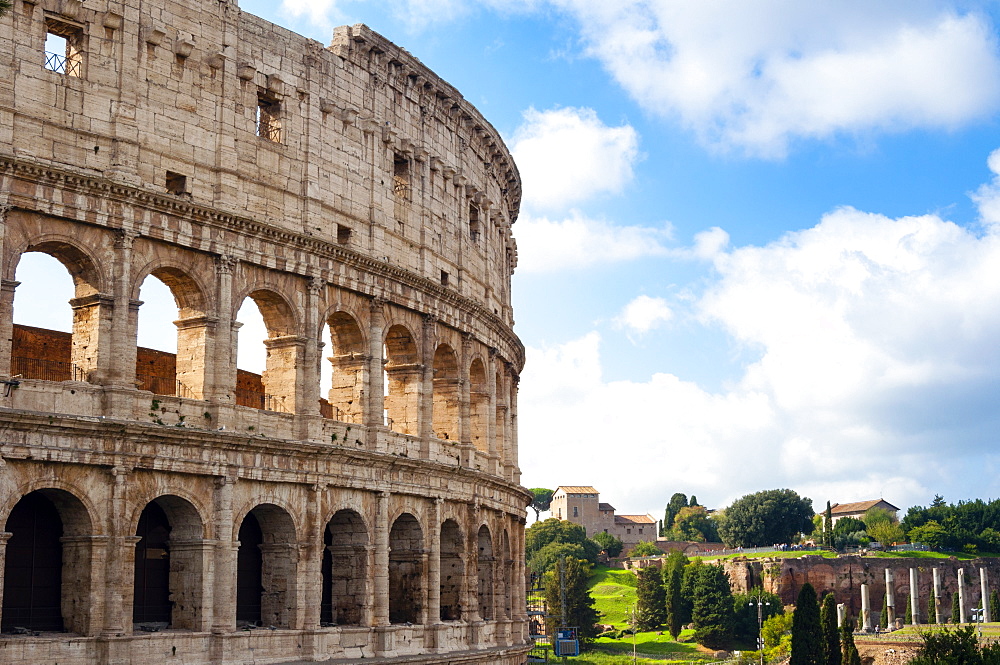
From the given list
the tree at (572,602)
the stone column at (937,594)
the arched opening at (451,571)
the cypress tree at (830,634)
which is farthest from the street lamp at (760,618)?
the arched opening at (451,571)

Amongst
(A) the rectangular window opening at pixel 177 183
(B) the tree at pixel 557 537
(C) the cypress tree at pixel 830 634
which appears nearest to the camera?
(A) the rectangular window opening at pixel 177 183

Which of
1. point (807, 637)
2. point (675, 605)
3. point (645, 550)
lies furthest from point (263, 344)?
point (645, 550)

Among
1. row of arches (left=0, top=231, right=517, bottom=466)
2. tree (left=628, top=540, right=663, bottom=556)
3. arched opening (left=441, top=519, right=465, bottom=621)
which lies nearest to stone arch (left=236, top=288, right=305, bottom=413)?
row of arches (left=0, top=231, right=517, bottom=466)

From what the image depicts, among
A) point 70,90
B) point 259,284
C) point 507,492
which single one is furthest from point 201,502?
point 507,492

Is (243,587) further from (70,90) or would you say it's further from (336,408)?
(70,90)

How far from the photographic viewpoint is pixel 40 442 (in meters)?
22.2

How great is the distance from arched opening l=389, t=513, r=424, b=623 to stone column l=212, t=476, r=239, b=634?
651 cm

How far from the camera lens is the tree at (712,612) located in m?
87.2

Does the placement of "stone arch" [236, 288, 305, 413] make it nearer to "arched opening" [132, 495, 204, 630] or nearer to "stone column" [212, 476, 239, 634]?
"stone column" [212, 476, 239, 634]

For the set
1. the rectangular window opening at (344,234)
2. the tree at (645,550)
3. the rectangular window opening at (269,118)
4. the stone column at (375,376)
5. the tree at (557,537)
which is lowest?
the tree at (645,550)

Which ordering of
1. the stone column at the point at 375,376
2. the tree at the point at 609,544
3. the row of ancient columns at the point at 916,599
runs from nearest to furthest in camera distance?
1. the stone column at the point at 375,376
2. the row of ancient columns at the point at 916,599
3. the tree at the point at 609,544

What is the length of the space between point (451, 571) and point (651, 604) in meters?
65.3

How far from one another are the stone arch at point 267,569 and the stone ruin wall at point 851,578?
7795 centimetres

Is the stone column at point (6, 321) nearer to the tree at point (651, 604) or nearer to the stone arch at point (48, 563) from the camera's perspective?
the stone arch at point (48, 563)
